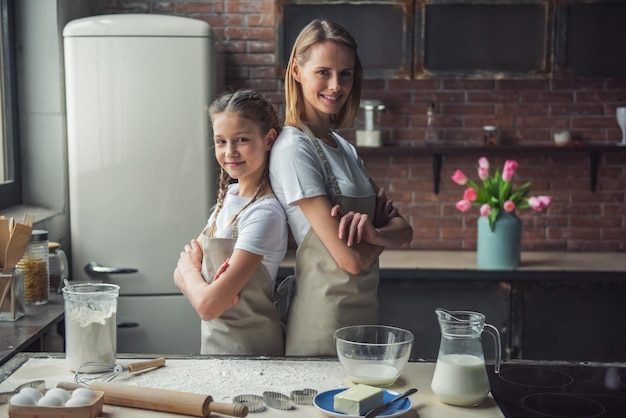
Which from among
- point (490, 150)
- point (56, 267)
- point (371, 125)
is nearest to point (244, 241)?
point (56, 267)

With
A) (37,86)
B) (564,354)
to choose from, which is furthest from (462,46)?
(37,86)

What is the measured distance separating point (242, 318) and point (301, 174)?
0.38m

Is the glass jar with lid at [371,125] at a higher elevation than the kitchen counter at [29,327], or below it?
higher

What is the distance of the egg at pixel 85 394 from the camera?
4.77 ft

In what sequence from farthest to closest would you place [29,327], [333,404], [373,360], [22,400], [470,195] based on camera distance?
[470,195]
[29,327]
[373,360]
[333,404]
[22,400]

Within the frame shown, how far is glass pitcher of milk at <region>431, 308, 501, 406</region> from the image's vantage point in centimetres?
154

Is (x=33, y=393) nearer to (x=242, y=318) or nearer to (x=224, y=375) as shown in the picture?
(x=224, y=375)

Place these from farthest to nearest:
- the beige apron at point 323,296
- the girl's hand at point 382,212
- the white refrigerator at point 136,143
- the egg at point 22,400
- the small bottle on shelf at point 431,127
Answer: the small bottle on shelf at point 431,127, the white refrigerator at point 136,143, the girl's hand at point 382,212, the beige apron at point 323,296, the egg at point 22,400

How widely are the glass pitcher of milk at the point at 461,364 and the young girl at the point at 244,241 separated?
1.83ft

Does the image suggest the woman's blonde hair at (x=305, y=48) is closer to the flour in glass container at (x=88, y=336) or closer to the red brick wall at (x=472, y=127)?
the flour in glass container at (x=88, y=336)

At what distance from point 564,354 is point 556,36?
4.59ft

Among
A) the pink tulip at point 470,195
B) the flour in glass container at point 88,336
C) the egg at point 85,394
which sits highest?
the pink tulip at point 470,195

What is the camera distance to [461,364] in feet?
5.07

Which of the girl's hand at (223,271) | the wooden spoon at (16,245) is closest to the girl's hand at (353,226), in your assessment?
the girl's hand at (223,271)
